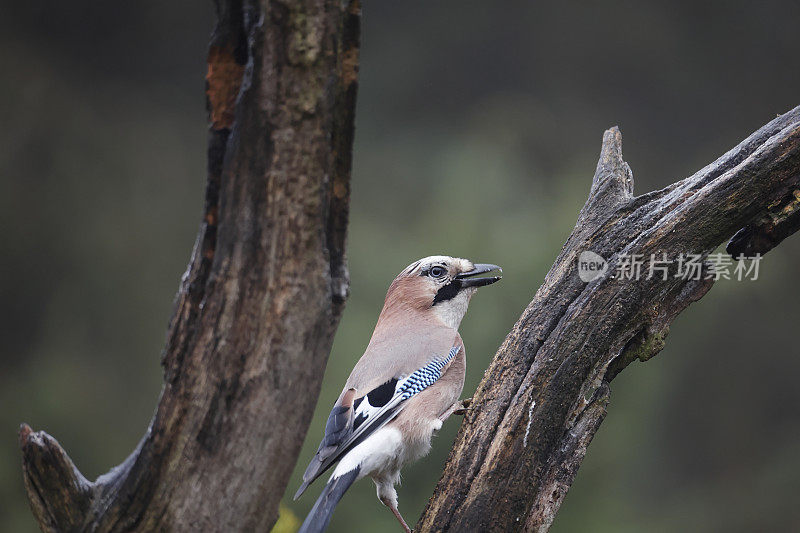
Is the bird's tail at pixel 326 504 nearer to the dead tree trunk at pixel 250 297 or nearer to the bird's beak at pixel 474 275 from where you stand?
the dead tree trunk at pixel 250 297

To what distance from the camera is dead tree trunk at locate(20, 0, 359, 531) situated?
62.6 inches

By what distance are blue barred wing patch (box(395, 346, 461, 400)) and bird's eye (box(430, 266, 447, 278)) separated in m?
0.41

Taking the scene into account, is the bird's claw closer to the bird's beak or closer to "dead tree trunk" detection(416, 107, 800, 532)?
"dead tree trunk" detection(416, 107, 800, 532)

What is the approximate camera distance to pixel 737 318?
5742 millimetres

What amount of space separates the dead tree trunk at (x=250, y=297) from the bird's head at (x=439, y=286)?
1447 millimetres

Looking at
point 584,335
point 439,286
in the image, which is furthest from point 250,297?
point 439,286

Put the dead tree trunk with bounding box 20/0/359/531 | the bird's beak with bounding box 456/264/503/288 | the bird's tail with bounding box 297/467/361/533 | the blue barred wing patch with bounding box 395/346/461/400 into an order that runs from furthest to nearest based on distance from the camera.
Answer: the bird's beak with bounding box 456/264/503/288 < the blue barred wing patch with bounding box 395/346/461/400 < the bird's tail with bounding box 297/467/361/533 < the dead tree trunk with bounding box 20/0/359/531

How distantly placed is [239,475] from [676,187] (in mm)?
1677

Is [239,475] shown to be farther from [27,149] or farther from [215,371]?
[27,149]

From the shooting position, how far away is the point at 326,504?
2.23 meters

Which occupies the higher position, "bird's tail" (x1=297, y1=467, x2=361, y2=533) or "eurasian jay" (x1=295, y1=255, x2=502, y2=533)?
"eurasian jay" (x1=295, y1=255, x2=502, y2=533)

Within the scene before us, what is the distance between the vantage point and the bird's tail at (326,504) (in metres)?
2.14

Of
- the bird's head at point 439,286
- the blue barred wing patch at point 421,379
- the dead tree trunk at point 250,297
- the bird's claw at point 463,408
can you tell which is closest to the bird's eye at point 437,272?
the bird's head at point 439,286

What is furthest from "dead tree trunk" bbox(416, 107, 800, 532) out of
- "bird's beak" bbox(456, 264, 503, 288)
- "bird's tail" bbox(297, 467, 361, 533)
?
Result: "bird's beak" bbox(456, 264, 503, 288)
